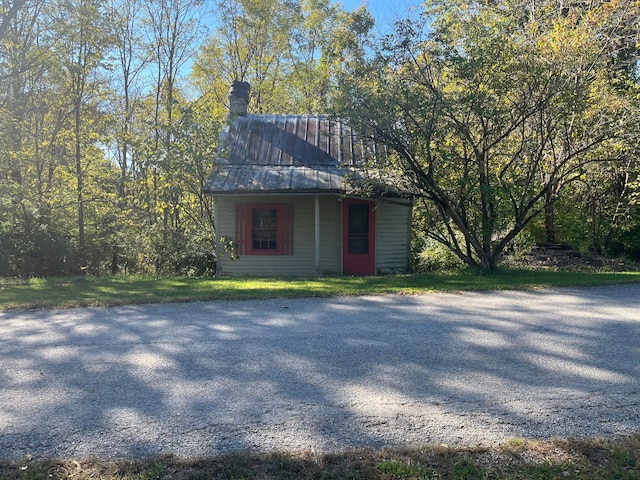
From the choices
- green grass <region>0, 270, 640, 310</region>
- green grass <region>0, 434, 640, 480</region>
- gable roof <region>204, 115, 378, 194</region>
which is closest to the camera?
green grass <region>0, 434, 640, 480</region>

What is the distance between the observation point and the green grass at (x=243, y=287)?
7.75 meters

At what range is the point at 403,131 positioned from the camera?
364 inches

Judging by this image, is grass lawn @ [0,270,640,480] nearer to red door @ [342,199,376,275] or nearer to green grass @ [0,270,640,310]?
green grass @ [0,270,640,310]

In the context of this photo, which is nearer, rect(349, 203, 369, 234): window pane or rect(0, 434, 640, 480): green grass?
rect(0, 434, 640, 480): green grass

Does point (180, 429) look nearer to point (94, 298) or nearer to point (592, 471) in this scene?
point (592, 471)

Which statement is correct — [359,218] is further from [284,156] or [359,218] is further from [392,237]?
[284,156]

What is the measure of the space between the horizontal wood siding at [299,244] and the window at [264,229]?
13 centimetres

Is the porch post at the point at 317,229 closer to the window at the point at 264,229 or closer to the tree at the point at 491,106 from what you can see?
the window at the point at 264,229

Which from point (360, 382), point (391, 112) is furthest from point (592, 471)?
point (391, 112)

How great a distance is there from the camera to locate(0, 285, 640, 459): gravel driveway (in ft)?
10.3

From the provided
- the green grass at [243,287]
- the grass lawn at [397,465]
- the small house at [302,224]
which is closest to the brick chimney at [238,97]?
the small house at [302,224]

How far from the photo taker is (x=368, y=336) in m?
5.40

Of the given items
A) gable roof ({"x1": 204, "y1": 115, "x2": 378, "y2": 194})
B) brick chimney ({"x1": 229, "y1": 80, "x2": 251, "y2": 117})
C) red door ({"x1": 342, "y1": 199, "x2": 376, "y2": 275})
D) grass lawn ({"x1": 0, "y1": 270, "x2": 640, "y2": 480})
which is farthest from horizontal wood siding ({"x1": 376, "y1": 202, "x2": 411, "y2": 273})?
grass lawn ({"x1": 0, "y1": 270, "x2": 640, "y2": 480})

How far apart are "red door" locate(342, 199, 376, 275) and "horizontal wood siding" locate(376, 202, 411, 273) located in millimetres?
237
